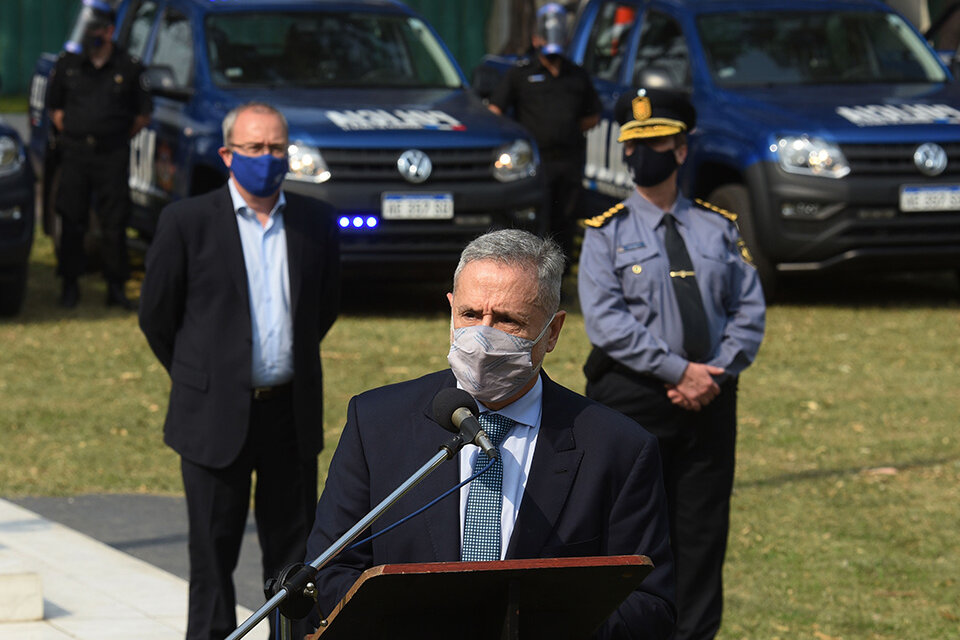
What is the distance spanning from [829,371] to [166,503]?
484cm

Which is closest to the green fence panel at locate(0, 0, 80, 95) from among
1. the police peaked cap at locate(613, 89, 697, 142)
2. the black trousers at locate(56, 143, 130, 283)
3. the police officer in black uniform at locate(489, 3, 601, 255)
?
the police officer in black uniform at locate(489, 3, 601, 255)

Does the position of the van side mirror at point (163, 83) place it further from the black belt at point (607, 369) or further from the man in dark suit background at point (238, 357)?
the black belt at point (607, 369)

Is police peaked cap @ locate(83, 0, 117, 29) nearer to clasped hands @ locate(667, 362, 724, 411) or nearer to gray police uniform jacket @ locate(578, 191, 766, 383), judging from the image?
gray police uniform jacket @ locate(578, 191, 766, 383)

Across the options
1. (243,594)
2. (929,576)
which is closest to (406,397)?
(243,594)

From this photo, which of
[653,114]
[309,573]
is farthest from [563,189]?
[309,573]

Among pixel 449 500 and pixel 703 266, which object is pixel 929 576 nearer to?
pixel 703 266

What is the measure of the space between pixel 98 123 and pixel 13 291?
4.69ft

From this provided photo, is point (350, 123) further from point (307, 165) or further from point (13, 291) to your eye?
point (13, 291)

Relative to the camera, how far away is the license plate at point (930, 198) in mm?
12797

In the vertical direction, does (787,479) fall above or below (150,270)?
below

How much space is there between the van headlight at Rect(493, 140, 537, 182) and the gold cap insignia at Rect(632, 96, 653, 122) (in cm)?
665

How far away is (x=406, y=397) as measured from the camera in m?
3.67

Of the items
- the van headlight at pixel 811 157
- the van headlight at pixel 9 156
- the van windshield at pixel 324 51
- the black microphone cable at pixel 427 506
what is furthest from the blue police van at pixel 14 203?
the black microphone cable at pixel 427 506

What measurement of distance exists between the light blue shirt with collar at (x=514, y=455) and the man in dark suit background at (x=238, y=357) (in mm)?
2376
